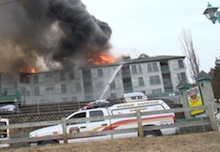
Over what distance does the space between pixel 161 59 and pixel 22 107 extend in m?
29.6

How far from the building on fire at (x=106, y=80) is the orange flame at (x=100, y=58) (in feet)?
2.98

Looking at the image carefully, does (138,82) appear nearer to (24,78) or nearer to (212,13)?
(24,78)

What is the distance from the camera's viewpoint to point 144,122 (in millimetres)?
10328

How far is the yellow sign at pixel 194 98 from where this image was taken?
13.6 meters

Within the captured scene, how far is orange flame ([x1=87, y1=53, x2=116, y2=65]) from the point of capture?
1781 inches

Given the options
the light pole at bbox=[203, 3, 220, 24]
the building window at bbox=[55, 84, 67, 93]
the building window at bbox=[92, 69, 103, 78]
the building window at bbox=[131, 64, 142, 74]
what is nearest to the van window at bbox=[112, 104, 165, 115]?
the light pole at bbox=[203, 3, 220, 24]

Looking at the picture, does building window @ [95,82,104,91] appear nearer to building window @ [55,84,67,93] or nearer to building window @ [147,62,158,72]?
building window @ [55,84,67,93]

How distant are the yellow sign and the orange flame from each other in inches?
1206

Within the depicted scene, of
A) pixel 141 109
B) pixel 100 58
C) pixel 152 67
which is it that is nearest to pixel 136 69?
pixel 152 67

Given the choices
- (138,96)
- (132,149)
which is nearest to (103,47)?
(138,96)

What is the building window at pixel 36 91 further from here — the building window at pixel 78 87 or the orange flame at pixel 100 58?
the orange flame at pixel 100 58

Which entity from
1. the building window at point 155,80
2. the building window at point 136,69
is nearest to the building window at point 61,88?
the building window at point 136,69

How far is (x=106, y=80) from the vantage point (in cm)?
4925

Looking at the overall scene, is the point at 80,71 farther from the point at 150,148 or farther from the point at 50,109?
the point at 150,148
